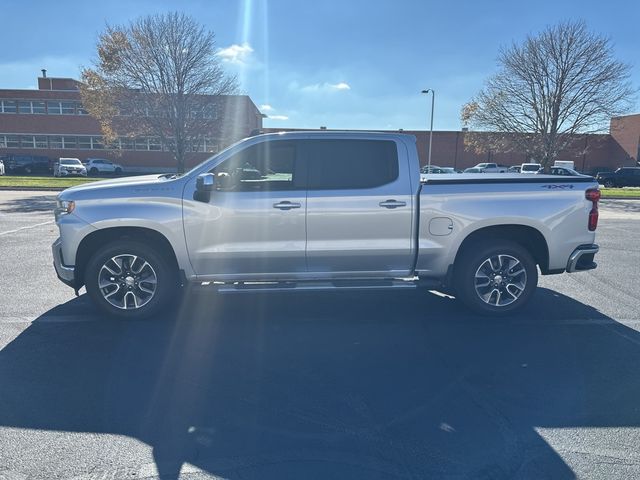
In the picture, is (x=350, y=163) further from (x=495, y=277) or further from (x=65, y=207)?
(x=65, y=207)

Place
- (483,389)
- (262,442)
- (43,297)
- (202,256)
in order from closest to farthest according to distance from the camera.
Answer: (262,442) → (483,389) → (202,256) → (43,297)

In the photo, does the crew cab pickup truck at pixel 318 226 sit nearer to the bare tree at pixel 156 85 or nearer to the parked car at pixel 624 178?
the bare tree at pixel 156 85

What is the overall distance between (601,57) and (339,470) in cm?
3415

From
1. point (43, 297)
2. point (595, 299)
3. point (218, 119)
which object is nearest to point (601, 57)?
point (218, 119)

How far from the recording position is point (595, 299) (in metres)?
6.11

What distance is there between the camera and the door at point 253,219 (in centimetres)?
493

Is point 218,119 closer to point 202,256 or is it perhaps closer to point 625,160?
point 202,256

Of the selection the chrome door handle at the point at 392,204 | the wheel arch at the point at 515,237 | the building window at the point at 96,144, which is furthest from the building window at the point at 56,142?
the wheel arch at the point at 515,237

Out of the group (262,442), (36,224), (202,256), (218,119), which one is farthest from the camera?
(218,119)

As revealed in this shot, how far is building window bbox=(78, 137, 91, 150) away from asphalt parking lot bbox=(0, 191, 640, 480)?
5012 cm

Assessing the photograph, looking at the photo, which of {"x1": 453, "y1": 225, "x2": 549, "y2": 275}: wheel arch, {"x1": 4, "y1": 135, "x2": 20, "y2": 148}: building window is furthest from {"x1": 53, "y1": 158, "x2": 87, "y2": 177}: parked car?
{"x1": 453, "y1": 225, "x2": 549, "y2": 275}: wheel arch

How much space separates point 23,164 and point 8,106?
11.3 meters

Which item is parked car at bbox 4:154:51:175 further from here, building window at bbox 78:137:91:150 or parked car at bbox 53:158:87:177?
building window at bbox 78:137:91:150

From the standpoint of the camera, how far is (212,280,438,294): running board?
496cm
